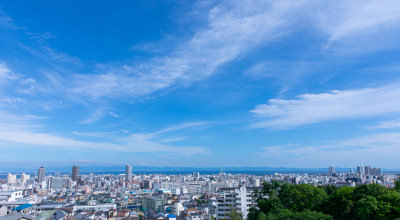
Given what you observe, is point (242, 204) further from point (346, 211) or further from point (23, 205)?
point (23, 205)

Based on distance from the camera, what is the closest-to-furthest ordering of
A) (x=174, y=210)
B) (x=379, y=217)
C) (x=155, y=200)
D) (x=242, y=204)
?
(x=379, y=217)
(x=242, y=204)
(x=174, y=210)
(x=155, y=200)

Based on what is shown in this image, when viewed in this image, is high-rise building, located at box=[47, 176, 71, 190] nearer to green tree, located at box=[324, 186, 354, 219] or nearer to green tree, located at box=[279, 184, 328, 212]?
green tree, located at box=[279, 184, 328, 212]

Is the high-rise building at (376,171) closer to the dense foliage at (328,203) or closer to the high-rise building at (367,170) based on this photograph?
the high-rise building at (367,170)

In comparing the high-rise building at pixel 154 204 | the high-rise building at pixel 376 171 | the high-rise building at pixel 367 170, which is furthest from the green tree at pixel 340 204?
the high-rise building at pixel 367 170

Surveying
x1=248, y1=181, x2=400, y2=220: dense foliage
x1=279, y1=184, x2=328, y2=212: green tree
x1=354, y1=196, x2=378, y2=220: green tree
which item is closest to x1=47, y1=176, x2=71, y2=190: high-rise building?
x1=248, y1=181, x2=400, y2=220: dense foliage

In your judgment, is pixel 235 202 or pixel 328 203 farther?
pixel 235 202

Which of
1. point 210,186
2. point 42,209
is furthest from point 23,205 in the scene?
point 210,186

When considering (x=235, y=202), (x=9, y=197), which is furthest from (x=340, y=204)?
(x=9, y=197)

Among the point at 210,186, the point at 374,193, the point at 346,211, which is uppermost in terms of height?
the point at 374,193

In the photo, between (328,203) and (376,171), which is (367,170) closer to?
(376,171)
